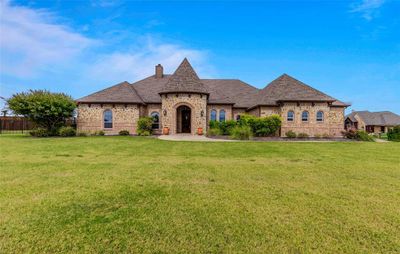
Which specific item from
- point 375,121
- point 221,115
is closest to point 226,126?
point 221,115

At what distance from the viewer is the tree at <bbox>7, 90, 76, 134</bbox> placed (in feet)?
64.4

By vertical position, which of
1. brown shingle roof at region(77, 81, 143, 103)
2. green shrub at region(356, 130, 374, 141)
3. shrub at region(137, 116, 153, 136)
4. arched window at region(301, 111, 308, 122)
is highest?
brown shingle roof at region(77, 81, 143, 103)

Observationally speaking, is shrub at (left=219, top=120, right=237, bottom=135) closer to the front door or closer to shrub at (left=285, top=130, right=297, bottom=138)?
shrub at (left=285, top=130, right=297, bottom=138)

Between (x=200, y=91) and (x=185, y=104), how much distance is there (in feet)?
6.73

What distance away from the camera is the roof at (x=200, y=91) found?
21.6 meters

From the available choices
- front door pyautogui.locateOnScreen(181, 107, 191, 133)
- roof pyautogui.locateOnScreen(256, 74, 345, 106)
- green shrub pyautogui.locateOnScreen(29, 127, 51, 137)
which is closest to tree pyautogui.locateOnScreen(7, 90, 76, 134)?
green shrub pyautogui.locateOnScreen(29, 127, 51, 137)

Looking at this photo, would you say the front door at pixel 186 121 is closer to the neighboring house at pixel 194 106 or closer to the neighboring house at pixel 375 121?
the neighboring house at pixel 194 106

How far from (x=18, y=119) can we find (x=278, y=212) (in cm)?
3651

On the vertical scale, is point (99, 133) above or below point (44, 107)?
below

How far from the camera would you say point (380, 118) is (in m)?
49.1

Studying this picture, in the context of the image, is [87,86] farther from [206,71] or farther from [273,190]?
[273,190]

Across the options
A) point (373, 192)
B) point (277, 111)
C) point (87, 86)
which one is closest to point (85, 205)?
point (373, 192)

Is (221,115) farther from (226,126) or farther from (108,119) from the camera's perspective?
(108,119)

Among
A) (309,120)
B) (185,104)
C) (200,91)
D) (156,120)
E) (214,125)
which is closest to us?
Answer: (214,125)
